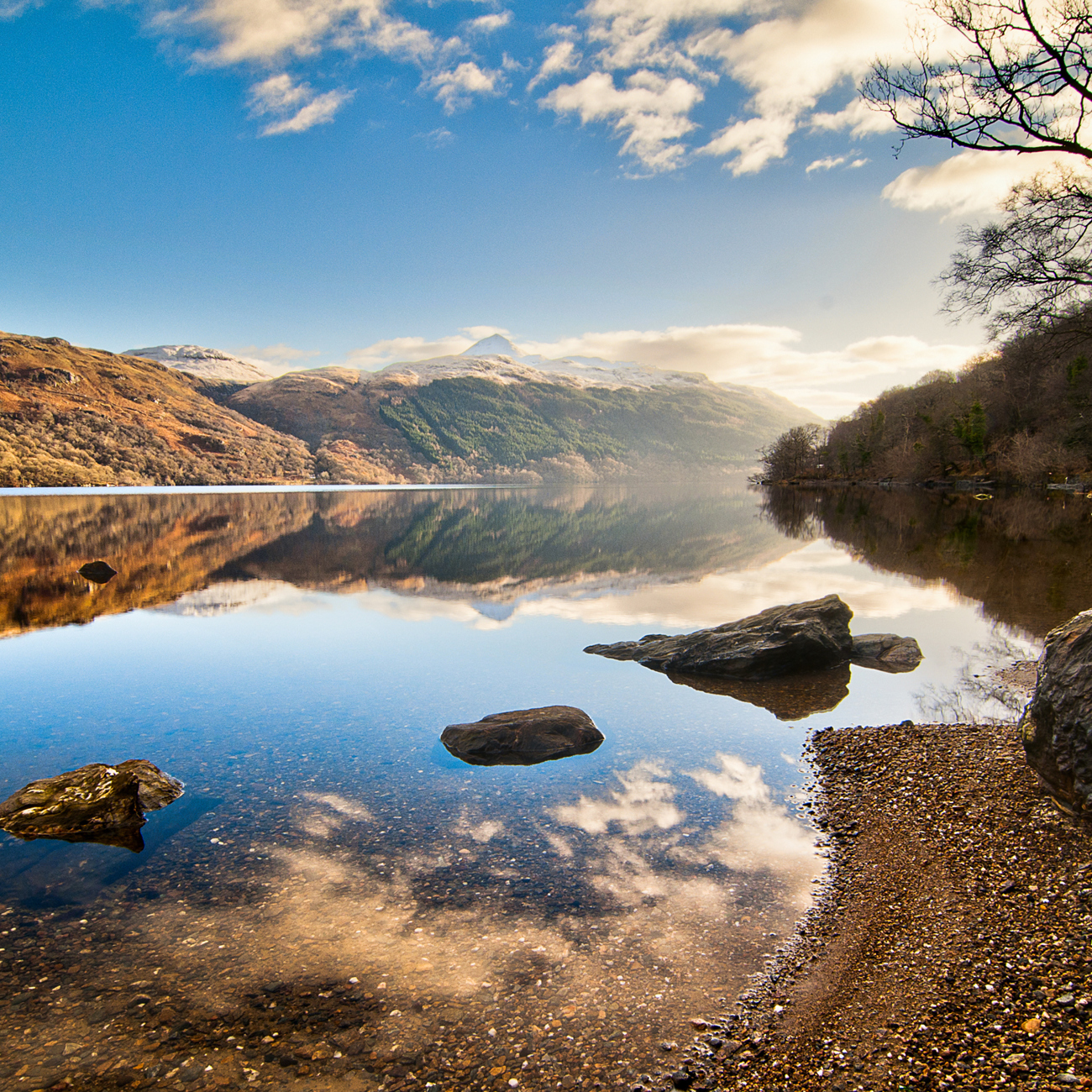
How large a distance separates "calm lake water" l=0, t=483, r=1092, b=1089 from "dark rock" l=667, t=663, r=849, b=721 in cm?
14

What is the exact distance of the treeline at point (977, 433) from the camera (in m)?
73.9

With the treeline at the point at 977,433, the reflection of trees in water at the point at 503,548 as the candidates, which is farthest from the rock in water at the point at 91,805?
the treeline at the point at 977,433

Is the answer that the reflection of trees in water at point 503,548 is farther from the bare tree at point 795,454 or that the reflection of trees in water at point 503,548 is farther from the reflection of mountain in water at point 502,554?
the bare tree at point 795,454

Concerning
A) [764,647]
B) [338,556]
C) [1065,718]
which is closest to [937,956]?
[1065,718]

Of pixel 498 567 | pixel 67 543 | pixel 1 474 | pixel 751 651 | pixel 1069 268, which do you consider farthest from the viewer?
pixel 1 474

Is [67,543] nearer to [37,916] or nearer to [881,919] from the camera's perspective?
[37,916]

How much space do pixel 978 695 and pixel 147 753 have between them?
1629cm

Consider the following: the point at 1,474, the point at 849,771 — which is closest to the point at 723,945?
the point at 849,771

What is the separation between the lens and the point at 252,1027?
212 inches

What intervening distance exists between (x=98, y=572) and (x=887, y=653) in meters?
34.5

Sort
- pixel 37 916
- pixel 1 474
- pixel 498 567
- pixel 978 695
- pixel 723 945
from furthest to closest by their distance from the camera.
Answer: pixel 1 474, pixel 498 567, pixel 978 695, pixel 37 916, pixel 723 945

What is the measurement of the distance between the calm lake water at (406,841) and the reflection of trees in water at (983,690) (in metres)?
0.11

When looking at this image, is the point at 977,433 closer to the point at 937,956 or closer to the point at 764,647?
the point at 764,647

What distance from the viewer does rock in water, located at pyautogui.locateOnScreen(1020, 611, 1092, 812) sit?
723 centimetres
